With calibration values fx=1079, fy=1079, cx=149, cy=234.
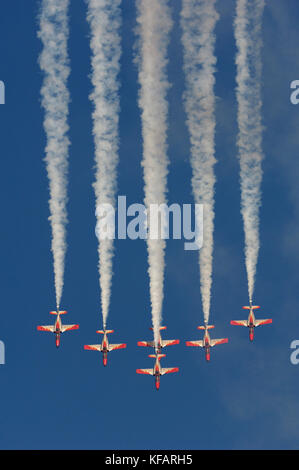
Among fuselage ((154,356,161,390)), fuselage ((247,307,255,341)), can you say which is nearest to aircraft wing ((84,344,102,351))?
fuselage ((154,356,161,390))

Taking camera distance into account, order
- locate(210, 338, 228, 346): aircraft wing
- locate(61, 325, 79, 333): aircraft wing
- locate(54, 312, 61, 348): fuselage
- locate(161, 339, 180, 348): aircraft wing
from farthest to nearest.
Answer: locate(210, 338, 228, 346): aircraft wing
locate(61, 325, 79, 333): aircraft wing
locate(54, 312, 61, 348): fuselage
locate(161, 339, 180, 348): aircraft wing

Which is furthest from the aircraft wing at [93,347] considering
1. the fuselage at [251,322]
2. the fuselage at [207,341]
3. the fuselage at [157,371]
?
the fuselage at [251,322]

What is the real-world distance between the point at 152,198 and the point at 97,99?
7.88m

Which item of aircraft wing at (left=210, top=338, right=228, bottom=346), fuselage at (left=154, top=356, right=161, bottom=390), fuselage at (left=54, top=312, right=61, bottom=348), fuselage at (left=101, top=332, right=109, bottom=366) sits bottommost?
fuselage at (left=154, top=356, right=161, bottom=390)

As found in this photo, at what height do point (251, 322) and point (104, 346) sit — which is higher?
point (251, 322)

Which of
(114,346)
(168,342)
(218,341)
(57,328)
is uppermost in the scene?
(57,328)

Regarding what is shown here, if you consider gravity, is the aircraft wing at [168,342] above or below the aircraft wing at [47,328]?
below

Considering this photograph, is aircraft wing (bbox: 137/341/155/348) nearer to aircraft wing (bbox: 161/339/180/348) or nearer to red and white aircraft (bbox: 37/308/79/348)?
aircraft wing (bbox: 161/339/180/348)

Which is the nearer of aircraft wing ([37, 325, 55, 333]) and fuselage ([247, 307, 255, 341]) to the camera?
aircraft wing ([37, 325, 55, 333])

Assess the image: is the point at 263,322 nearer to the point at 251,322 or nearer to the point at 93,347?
the point at 251,322

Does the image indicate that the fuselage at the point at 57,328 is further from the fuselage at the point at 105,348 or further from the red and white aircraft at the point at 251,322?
the red and white aircraft at the point at 251,322

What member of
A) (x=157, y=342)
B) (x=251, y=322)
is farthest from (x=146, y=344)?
(x=251, y=322)

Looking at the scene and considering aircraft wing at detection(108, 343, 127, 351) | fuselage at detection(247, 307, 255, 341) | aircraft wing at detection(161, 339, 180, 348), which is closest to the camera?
aircraft wing at detection(161, 339, 180, 348)
